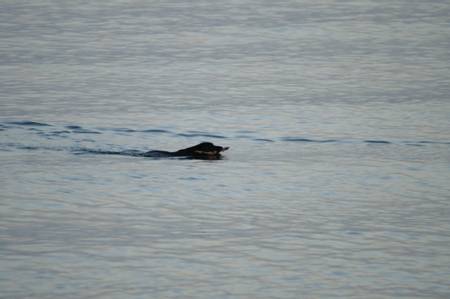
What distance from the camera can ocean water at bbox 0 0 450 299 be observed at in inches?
359

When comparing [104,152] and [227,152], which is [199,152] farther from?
[104,152]

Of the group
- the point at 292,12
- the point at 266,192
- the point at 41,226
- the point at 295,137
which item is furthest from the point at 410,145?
the point at 292,12

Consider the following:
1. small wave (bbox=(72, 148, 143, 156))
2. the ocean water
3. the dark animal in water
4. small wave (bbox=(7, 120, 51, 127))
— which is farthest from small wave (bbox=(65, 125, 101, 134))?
the dark animal in water

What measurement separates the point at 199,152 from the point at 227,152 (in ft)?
1.75

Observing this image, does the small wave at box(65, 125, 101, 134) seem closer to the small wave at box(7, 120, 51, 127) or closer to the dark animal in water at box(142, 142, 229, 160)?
the small wave at box(7, 120, 51, 127)

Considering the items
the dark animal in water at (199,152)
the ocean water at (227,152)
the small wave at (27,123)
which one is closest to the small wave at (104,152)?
the ocean water at (227,152)

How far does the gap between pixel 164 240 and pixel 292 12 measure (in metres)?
13.7

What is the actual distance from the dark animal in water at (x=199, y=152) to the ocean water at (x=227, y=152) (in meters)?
0.10

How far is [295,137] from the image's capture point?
14156mm

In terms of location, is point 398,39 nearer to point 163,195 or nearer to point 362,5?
point 362,5

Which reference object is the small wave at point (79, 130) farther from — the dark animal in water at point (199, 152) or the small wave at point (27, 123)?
the dark animal in water at point (199, 152)

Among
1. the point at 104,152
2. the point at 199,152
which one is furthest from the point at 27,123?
the point at 199,152

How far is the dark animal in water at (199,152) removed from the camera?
13.0m

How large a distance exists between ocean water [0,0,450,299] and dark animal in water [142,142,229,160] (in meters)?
0.10
